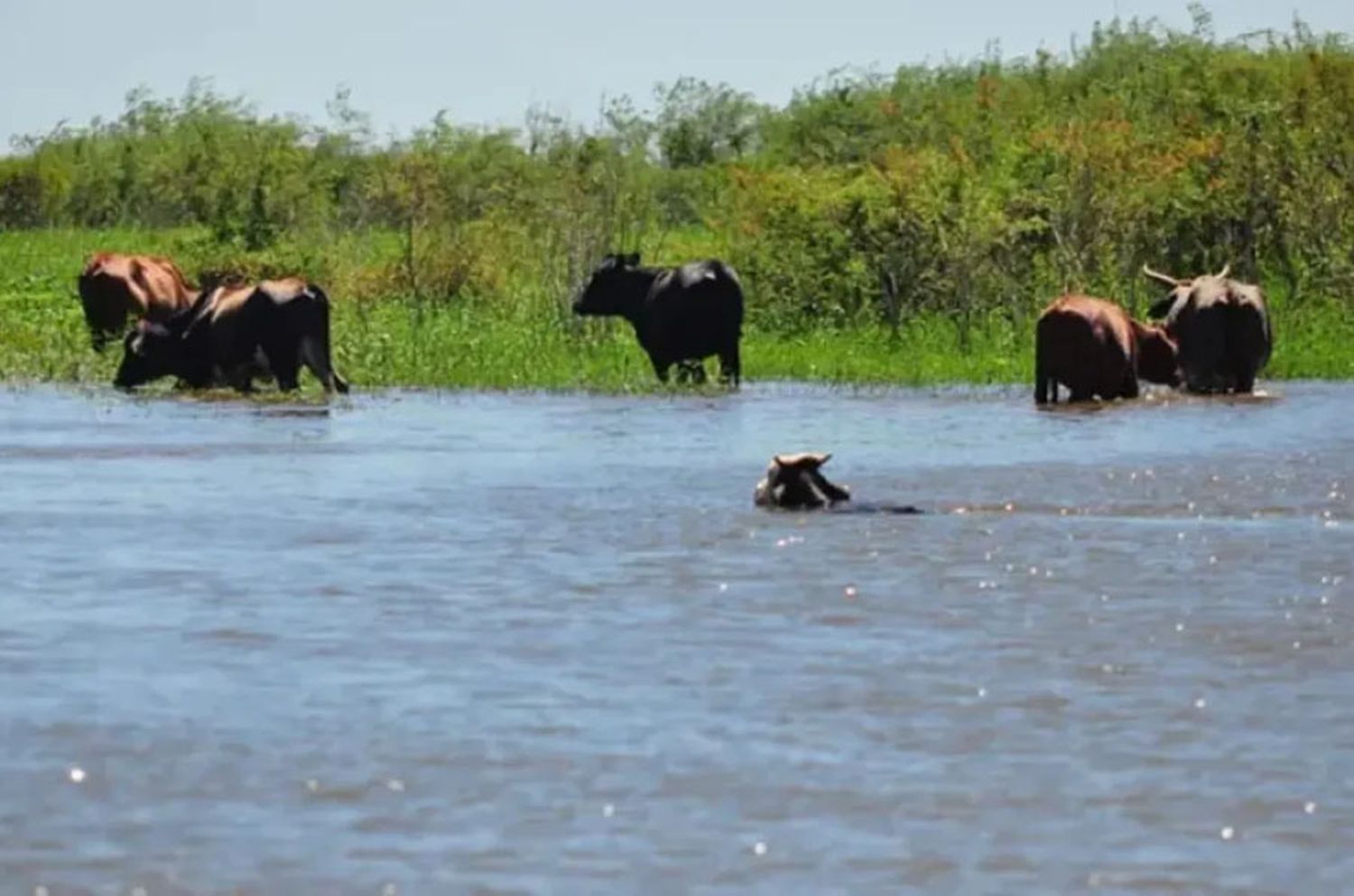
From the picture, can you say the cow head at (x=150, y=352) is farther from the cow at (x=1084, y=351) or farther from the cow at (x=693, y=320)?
the cow at (x=1084, y=351)

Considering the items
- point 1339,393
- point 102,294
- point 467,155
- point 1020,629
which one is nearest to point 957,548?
point 1020,629

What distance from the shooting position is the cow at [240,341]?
25.5 metres

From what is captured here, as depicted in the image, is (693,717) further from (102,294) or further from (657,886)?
(102,294)

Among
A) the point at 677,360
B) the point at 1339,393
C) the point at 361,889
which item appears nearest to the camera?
the point at 361,889

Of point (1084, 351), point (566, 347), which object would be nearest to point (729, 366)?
point (566, 347)

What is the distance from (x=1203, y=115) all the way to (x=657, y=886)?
30735mm

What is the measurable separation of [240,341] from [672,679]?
16635 mm

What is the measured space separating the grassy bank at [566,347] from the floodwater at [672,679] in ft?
27.8

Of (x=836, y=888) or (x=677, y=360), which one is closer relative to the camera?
(x=836, y=888)

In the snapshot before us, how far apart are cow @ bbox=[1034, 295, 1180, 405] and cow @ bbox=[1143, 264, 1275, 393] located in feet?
2.79

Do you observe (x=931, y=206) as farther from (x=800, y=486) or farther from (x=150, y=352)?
(x=800, y=486)

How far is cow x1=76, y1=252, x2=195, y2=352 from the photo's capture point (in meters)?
32.0

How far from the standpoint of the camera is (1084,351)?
910 inches

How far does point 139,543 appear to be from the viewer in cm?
1389
